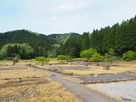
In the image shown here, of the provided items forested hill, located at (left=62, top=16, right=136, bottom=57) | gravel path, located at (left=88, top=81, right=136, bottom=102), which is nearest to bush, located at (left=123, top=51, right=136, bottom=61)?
forested hill, located at (left=62, top=16, right=136, bottom=57)

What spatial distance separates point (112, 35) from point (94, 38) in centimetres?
993

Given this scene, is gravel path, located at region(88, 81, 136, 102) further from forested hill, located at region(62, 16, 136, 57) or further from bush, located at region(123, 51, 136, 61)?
forested hill, located at region(62, 16, 136, 57)

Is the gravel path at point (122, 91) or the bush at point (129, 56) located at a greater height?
the bush at point (129, 56)

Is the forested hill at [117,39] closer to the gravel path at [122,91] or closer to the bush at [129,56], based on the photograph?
the bush at [129,56]

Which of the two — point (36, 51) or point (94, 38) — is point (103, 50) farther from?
point (36, 51)

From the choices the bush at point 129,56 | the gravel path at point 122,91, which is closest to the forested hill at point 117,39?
the bush at point 129,56

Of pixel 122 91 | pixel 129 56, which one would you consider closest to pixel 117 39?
pixel 129 56

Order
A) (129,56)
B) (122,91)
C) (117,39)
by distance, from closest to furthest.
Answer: (122,91) < (129,56) < (117,39)

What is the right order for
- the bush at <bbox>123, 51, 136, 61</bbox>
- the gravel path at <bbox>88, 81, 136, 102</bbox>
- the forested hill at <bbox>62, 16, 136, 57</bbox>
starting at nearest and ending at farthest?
1. the gravel path at <bbox>88, 81, 136, 102</bbox>
2. the bush at <bbox>123, 51, 136, 61</bbox>
3. the forested hill at <bbox>62, 16, 136, 57</bbox>

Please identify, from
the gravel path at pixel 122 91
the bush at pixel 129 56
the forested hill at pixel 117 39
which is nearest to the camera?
the gravel path at pixel 122 91

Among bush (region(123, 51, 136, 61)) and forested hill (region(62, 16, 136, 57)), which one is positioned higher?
forested hill (region(62, 16, 136, 57))

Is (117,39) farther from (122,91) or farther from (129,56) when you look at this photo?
(122,91)

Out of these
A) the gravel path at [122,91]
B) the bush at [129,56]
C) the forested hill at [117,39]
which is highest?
the forested hill at [117,39]

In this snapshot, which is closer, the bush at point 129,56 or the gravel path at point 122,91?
the gravel path at point 122,91
